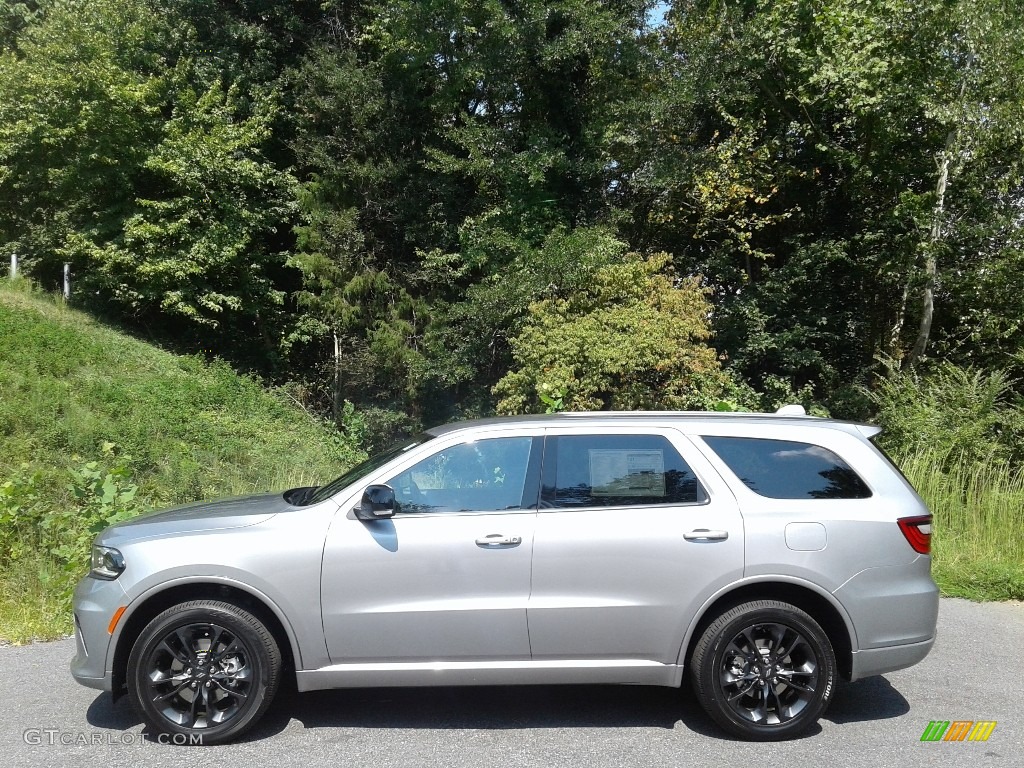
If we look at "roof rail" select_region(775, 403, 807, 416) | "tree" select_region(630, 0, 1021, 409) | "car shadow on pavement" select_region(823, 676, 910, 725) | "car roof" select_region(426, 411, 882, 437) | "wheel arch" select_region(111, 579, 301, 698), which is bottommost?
"car shadow on pavement" select_region(823, 676, 910, 725)

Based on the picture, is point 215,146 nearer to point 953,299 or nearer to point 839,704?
point 953,299

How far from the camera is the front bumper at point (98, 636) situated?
15.1 ft

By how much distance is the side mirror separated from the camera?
462 centimetres

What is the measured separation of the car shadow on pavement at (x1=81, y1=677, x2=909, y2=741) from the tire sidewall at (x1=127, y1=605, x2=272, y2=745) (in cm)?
16

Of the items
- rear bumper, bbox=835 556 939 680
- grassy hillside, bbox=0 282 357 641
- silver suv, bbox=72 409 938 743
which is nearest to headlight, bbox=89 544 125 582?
silver suv, bbox=72 409 938 743

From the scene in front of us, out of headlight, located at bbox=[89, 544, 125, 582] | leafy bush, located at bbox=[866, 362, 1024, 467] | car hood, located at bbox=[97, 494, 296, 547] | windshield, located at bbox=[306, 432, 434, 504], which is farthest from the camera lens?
leafy bush, located at bbox=[866, 362, 1024, 467]

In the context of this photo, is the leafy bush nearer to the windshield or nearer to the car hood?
the windshield

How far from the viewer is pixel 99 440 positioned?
11.8 meters

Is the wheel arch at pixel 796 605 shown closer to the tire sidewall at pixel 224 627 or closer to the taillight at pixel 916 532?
the taillight at pixel 916 532

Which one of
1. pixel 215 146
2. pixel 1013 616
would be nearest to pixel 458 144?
pixel 215 146

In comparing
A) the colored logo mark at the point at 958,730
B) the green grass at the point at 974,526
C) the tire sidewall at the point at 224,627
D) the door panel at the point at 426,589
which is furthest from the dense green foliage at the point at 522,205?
the door panel at the point at 426,589

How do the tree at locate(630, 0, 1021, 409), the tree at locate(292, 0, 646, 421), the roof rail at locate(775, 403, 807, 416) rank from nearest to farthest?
the roof rail at locate(775, 403, 807, 416) < the tree at locate(630, 0, 1021, 409) < the tree at locate(292, 0, 646, 421)

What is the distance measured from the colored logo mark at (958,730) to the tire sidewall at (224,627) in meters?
3.70

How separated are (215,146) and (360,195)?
3050mm
